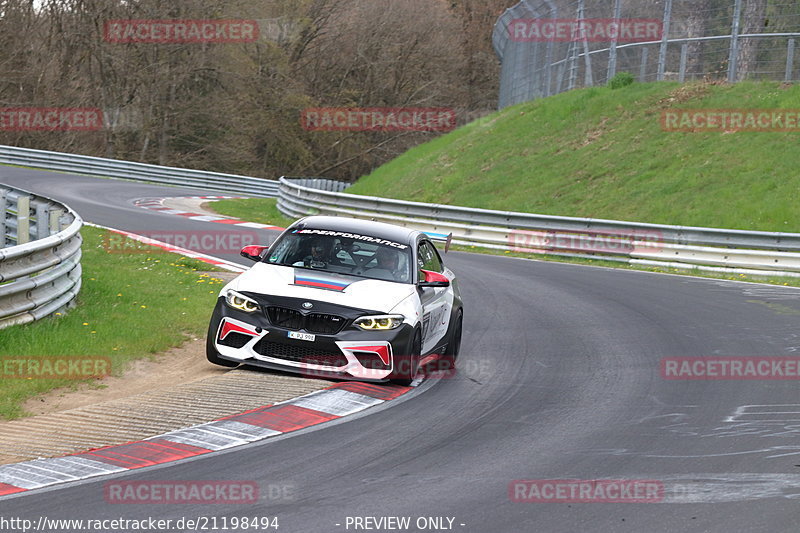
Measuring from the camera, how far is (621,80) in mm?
33188

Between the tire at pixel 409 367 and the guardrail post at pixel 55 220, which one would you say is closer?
the tire at pixel 409 367

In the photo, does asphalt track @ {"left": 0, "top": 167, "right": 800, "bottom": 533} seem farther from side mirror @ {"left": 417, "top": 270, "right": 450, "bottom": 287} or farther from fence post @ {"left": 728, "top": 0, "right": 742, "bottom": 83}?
fence post @ {"left": 728, "top": 0, "right": 742, "bottom": 83}

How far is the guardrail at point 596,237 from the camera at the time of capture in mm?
20531

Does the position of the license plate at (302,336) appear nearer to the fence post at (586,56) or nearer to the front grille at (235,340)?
the front grille at (235,340)

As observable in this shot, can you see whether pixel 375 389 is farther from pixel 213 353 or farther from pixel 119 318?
pixel 119 318

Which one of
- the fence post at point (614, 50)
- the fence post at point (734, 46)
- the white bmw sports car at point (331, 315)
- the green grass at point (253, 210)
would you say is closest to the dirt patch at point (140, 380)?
the white bmw sports car at point (331, 315)

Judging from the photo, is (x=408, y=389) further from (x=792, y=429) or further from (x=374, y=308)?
(x=792, y=429)

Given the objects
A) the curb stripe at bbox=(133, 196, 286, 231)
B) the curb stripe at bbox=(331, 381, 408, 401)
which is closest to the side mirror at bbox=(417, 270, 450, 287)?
the curb stripe at bbox=(331, 381, 408, 401)

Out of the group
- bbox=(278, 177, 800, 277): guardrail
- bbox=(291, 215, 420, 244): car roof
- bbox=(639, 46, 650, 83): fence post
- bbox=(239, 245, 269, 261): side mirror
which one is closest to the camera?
bbox=(239, 245, 269, 261): side mirror

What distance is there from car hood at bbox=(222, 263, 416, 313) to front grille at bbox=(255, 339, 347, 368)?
1.48 feet

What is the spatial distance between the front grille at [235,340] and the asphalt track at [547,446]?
62.0 inches

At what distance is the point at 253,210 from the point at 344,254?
2165 cm

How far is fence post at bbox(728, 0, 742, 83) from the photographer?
28469mm

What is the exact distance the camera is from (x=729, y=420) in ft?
27.5
